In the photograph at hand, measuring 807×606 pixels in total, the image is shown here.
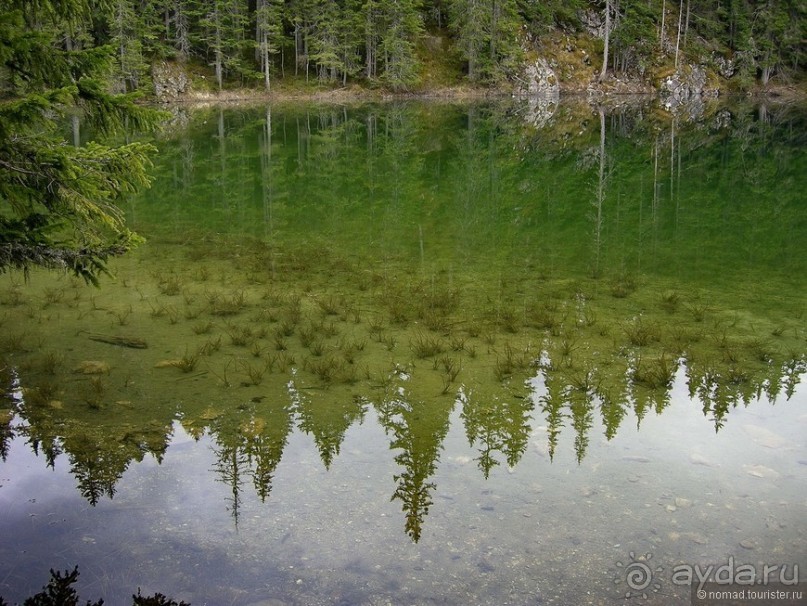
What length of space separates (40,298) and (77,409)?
5.07 m

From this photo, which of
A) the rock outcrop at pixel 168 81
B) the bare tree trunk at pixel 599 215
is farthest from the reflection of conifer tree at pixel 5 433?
the rock outcrop at pixel 168 81

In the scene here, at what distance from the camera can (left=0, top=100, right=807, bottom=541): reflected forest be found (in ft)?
27.3

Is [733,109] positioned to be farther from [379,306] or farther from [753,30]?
[379,306]

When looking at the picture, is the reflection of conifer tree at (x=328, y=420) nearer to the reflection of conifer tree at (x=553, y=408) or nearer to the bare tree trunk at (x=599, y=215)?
the reflection of conifer tree at (x=553, y=408)

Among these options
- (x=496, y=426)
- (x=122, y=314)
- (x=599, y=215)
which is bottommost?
(x=496, y=426)

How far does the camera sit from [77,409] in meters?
8.64

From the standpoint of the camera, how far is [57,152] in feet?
24.9

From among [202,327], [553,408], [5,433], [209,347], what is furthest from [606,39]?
[5,433]

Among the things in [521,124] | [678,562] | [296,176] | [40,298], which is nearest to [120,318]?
[40,298]

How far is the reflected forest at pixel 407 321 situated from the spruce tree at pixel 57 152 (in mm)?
2090

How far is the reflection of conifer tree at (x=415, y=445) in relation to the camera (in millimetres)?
6852

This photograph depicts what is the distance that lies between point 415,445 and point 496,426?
1097mm

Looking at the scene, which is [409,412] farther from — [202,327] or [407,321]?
[202,327]

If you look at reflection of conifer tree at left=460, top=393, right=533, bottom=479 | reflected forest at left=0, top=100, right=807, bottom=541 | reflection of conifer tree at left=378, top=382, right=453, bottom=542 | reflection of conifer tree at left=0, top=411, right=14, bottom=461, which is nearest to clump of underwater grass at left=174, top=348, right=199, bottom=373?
reflected forest at left=0, top=100, right=807, bottom=541
